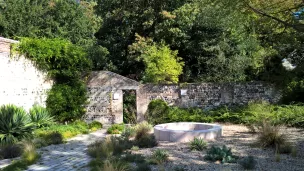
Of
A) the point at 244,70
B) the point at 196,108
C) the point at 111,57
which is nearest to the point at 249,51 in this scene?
the point at 244,70

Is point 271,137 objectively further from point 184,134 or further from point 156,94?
point 156,94

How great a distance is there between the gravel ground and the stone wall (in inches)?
255

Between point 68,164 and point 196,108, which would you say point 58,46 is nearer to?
point 196,108

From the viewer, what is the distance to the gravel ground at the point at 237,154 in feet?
20.1

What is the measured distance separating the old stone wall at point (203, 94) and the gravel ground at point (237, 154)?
5.67 metres

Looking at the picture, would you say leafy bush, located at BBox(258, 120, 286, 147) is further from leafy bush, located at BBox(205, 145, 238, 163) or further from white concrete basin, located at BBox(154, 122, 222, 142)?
white concrete basin, located at BBox(154, 122, 222, 142)

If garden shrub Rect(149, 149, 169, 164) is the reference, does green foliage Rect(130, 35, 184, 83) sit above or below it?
above

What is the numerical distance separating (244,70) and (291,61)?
295 cm

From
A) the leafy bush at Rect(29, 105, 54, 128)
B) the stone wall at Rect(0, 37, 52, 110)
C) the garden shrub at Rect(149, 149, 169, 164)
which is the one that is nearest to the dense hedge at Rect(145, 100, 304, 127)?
the leafy bush at Rect(29, 105, 54, 128)

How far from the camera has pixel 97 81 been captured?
1634 centimetres

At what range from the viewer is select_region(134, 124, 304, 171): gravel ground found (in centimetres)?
613

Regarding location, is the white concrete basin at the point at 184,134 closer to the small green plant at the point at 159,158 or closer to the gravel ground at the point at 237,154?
the gravel ground at the point at 237,154

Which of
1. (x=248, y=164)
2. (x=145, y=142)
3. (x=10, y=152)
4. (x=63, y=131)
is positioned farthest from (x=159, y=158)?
(x=63, y=131)

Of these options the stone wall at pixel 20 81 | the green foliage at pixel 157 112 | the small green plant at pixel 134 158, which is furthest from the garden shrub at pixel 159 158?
the green foliage at pixel 157 112
